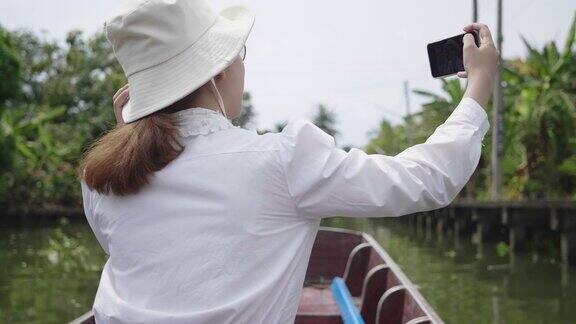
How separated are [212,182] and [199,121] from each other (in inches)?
4.6

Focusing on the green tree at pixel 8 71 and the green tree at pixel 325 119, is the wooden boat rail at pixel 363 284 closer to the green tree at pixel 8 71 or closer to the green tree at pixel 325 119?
the green tree at pixel 8 71

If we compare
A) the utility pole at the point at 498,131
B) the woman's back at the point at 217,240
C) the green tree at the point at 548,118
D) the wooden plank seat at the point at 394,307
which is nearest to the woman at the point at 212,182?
the woman's back at the point at 217,240

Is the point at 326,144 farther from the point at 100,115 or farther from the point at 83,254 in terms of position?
the point at 100,115

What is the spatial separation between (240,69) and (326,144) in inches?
9.3

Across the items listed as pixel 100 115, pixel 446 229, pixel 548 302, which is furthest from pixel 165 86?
pixel 100 115

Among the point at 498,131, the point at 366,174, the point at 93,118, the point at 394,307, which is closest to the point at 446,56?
the point at 366,174

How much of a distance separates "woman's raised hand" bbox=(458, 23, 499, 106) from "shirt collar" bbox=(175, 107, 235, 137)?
0.40 metres

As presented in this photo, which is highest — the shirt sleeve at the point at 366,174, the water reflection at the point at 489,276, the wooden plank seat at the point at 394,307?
the shirt sleeve at the point at 366,174

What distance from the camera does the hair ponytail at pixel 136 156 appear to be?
1191 millimetres

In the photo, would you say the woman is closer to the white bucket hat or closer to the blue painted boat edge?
the white bucket hat

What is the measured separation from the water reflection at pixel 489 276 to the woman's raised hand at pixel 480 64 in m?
6.98

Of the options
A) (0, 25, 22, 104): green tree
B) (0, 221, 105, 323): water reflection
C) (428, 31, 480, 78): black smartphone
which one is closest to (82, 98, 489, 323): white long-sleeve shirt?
(428, 31, 480, 78): black smartphone

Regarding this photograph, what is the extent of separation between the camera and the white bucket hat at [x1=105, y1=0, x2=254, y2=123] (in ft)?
3.98

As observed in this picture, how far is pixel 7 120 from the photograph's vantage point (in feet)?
61.8
